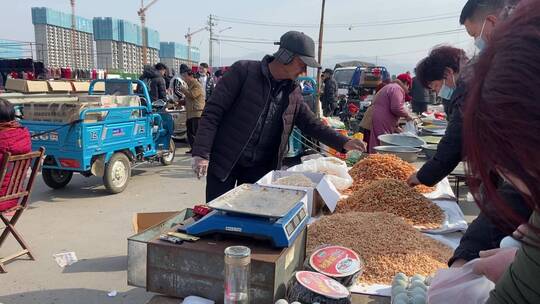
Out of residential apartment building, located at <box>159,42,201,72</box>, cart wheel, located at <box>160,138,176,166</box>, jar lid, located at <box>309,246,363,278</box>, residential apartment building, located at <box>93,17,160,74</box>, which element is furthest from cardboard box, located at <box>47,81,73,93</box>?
residential apartment building, located at <box>159,42,201,72</box>

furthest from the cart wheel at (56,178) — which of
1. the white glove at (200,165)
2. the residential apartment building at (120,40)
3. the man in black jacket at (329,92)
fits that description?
the residential apartment building at (120,40)

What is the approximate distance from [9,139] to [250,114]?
7.79 feet

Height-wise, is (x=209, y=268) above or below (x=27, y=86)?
below

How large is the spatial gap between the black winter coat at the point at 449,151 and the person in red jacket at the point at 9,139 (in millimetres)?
3190

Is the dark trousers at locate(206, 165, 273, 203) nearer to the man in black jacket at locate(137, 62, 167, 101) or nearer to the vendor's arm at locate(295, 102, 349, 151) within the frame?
the vendor's arm at locate(295, 102, 349, 151)

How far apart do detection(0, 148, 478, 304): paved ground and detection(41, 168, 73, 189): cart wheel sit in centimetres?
11

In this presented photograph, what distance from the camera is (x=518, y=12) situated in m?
0.69

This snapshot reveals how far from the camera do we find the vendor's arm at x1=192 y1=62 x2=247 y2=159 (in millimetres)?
2547

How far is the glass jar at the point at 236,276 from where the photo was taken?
1.25 m

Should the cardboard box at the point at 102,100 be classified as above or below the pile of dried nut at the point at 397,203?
above

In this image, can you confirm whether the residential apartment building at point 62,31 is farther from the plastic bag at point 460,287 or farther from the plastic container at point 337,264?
the plastic bag at point 460,287

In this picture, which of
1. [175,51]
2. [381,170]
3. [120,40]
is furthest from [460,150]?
[175,51]

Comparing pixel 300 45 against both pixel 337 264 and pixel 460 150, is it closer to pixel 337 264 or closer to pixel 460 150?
pixel 460 150

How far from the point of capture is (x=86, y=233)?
4.31 m
